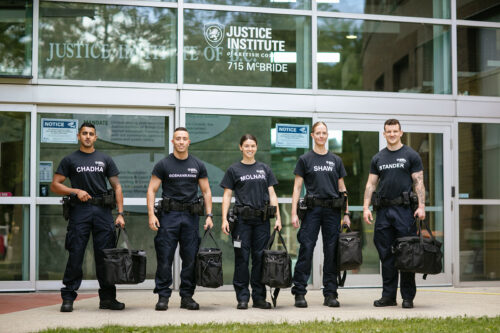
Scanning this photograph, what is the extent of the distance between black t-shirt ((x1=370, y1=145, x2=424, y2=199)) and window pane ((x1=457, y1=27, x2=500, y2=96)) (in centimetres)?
297

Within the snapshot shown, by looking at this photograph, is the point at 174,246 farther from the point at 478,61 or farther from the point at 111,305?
the point at 478,61

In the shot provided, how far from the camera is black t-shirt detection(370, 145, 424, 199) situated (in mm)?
7613

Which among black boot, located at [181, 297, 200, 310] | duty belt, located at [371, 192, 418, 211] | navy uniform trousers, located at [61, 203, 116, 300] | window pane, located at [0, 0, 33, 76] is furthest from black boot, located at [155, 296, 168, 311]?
window pane, located at [0, 0, 33, 76]

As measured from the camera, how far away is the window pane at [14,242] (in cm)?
898

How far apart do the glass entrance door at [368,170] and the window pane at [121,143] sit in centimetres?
244

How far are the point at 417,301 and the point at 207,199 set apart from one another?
2.78 meters

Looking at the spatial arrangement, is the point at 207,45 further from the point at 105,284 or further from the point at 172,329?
the point at 172,329

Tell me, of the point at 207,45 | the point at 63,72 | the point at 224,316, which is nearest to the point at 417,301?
the point at 224,316

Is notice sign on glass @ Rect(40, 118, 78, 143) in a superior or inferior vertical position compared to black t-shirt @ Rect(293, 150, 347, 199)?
superior

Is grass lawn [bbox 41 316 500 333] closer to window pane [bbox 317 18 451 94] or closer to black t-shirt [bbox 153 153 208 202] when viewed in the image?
black t-shirt [bbox 153 153 208 202]

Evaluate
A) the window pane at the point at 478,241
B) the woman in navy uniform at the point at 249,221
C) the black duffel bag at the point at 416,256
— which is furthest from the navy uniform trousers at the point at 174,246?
the window pane at the point at 478,241

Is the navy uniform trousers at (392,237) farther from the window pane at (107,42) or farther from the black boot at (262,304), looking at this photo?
the window pane at (107,42)

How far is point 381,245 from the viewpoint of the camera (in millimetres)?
7711

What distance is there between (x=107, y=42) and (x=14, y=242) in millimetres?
2891
